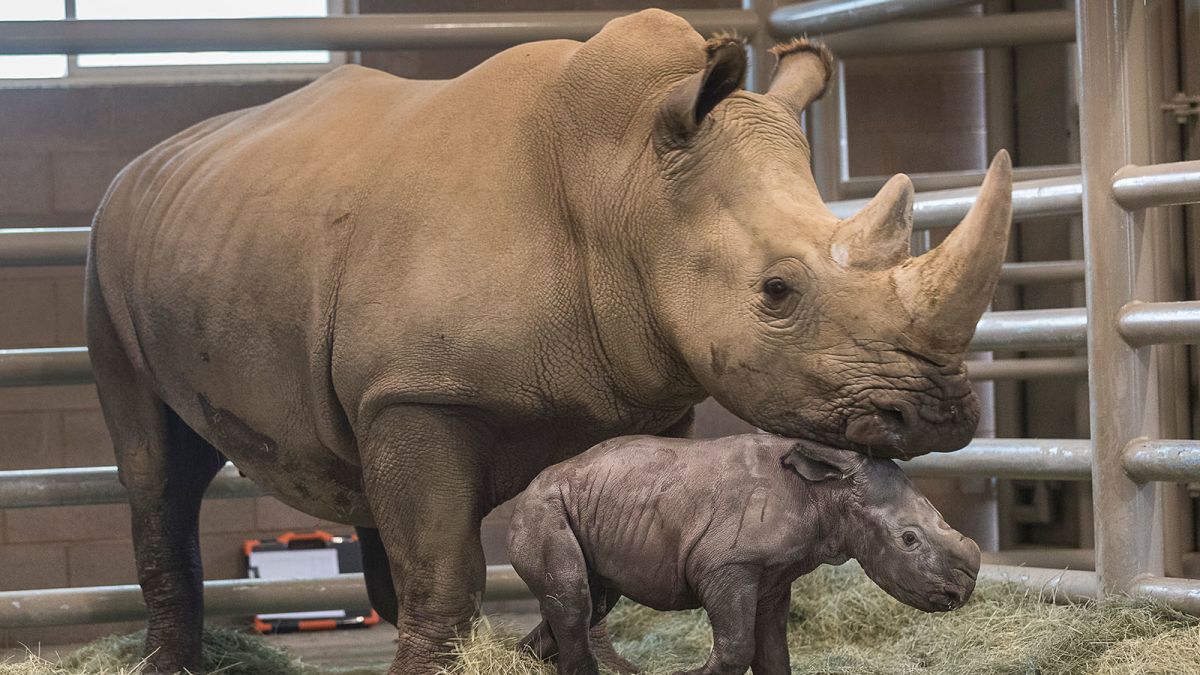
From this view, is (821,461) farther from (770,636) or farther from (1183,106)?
(1183,106)

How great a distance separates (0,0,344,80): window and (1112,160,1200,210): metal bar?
3.38 meters

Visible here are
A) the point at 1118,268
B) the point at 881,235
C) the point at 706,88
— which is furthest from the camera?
the point at 1118,268

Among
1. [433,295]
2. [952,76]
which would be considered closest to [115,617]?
[433,295]

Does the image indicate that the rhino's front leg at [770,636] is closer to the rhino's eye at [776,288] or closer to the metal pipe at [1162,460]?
the rhino's eye at [776,288]

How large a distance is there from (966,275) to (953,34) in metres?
2.47

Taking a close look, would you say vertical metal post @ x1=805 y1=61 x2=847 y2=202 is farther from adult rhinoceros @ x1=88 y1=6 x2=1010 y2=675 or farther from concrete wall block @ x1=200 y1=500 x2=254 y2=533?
concrete wall block @ x1=200 y1=500 x2=254 y2=533

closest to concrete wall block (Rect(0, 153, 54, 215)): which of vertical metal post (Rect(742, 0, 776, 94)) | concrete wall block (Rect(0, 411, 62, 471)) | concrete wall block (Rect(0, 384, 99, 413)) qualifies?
concrete wall block (Rect(0, 384, 99, 413))

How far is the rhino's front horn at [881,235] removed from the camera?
2479 millimetres

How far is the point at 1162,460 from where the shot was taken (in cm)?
337

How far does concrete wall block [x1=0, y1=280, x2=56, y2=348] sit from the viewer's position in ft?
19.2

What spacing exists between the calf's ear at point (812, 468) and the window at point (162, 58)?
13.0 feet

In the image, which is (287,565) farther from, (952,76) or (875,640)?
(952,76)

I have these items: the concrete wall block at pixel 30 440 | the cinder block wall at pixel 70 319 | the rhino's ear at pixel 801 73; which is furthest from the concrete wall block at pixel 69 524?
the rhino's ear at pixel 801 73

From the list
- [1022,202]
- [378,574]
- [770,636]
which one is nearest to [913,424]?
[770,636]
